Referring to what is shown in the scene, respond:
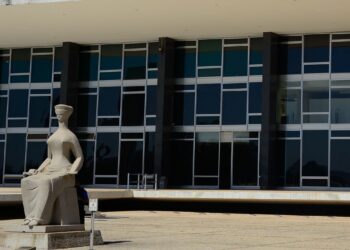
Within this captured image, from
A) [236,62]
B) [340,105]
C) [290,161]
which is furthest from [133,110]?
[340,105]

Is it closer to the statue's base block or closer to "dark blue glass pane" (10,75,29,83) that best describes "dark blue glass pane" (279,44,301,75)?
"dark blue glass pane" (10,75,29,83)

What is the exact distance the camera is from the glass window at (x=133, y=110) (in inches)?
1423

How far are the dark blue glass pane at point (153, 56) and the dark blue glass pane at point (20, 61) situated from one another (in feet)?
24.2

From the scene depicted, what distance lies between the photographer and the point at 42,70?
3850 centimetres

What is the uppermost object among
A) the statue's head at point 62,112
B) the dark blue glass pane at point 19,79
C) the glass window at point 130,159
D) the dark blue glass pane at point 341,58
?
the dark blue glass pane at point 341,58

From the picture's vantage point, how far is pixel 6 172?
38406mm

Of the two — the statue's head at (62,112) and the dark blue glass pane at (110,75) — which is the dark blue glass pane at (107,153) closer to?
the dark blue glass pane at (110,75)

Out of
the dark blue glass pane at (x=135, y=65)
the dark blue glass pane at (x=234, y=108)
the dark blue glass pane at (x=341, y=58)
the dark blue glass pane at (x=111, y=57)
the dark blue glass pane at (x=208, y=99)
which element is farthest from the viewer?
→ the dark blue glass pane at (x=111, y=57)

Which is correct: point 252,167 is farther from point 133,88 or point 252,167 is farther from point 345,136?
point 133,88

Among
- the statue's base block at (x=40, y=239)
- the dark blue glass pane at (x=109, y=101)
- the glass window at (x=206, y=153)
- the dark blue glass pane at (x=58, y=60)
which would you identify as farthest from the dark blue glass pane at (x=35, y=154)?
the statue's base block at (x=40, y=239)

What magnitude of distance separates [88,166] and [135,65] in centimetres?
594

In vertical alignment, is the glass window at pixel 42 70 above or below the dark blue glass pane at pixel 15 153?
above

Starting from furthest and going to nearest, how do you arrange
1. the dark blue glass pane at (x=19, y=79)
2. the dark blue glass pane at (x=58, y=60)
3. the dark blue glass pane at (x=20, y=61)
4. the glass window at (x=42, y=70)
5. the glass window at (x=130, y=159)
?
the dark blue glass pane at (x=20, y=61) < the dark blue glass pane at (x=19, y=79) < the glass window at (x=42, y=70) < the dark blue glass pane at (x=58, y=60) < the glass window at (x=130, y=159)

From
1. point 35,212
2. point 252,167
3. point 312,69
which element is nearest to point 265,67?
point 312,69
